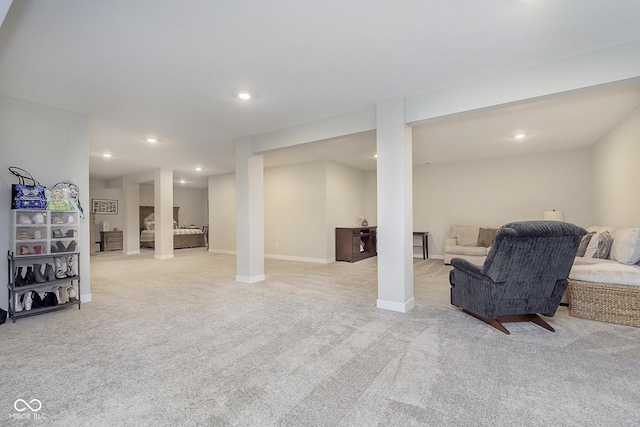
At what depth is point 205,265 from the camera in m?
6.64

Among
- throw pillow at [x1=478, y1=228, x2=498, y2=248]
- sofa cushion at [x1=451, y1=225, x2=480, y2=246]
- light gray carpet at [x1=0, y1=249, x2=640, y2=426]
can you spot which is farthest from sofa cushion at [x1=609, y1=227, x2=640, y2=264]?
sofa cushion at [x1=451, y1=225, x2=480, y2=246]

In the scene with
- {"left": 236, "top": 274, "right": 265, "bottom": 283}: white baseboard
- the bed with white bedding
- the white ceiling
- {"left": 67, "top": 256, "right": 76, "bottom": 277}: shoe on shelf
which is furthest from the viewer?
the bed with white bedding

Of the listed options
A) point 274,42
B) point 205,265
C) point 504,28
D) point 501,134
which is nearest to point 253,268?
point 205,265

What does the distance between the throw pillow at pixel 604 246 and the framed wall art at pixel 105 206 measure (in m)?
12.6

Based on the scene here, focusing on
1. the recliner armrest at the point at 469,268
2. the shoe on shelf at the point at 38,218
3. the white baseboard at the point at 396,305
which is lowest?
the white baseboard at the point at 396,305

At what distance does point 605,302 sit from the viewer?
116 inches

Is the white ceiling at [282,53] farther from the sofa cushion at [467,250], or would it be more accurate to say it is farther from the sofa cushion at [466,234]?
the sofa cushion at [466,234]

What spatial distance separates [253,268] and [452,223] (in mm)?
5160

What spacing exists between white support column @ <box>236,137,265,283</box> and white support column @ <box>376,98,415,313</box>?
2.35 metres

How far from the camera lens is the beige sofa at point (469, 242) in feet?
19.9

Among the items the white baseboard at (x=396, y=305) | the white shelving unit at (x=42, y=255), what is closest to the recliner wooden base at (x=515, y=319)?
the white baseboard at (x=396, y=305)

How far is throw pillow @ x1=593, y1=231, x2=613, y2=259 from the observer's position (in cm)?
360

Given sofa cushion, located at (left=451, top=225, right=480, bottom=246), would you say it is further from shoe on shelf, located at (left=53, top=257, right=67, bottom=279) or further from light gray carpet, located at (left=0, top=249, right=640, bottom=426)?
shoe on shelf, located at (left=53, top=257, right=67, bottom=279)

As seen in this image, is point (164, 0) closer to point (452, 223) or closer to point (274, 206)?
point (274, 206)
